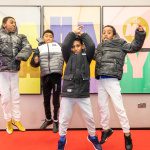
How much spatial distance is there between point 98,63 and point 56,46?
2.79 ft

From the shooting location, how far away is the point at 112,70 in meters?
3.98

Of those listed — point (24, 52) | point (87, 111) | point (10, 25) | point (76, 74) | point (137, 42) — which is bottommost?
point (87, 111)

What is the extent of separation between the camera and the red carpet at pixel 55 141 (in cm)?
422

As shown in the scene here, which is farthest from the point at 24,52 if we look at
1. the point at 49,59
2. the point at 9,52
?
the point at 49,59

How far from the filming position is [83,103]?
374cm

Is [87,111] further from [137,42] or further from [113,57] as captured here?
[137,42]

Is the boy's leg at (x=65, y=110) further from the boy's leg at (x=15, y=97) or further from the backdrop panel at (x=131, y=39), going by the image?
the backdrop panel at (x=131, y=39)

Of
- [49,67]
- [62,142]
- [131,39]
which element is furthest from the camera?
[131,39]

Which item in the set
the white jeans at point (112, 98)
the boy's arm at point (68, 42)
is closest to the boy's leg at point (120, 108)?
the white jeans at point (112, 98)

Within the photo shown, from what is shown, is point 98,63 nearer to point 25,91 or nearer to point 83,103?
point 83,103

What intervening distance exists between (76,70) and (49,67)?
0.92 meters

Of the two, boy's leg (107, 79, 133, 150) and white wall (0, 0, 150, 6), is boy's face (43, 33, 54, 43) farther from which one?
boy's leg (107, 79, 133, 150)

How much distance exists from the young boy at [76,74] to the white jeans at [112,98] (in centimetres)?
39

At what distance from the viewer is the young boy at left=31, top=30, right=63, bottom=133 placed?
179 inches
